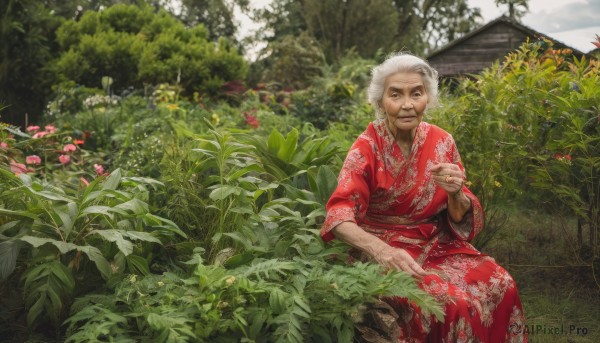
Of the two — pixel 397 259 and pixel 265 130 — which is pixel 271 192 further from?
pixel 265 130

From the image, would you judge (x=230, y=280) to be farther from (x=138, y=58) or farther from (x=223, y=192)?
(x=138, y=58)

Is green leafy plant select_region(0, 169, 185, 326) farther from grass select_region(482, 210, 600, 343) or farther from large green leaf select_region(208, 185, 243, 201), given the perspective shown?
grass select_region(482, 210, 600, 343)

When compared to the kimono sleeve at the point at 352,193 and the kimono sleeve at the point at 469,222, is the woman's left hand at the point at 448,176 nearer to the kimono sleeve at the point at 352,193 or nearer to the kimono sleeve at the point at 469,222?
the kimono sleeve at the point at 469,222

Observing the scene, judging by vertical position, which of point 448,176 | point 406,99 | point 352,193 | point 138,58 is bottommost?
point 352,193

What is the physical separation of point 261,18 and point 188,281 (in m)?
28.7

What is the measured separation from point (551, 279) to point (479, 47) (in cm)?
1329

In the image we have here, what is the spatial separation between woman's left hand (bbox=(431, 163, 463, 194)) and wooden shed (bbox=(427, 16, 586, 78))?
14.2m

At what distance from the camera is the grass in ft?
12.4

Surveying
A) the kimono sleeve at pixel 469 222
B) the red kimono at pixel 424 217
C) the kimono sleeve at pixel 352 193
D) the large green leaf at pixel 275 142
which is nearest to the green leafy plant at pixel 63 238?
the kimono sleeve at pixel 352 193

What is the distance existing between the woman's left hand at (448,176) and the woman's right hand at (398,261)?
14.9 inches

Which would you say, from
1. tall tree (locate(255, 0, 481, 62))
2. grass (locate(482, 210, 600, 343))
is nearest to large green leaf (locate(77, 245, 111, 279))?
grass (locate(482, 210, 600, 343))

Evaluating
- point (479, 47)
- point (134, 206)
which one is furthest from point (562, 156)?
point (479, 47)

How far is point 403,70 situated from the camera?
10.2 ft

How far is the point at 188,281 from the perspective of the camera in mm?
2564
